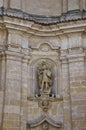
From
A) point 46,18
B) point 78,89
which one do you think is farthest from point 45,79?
point 46,18

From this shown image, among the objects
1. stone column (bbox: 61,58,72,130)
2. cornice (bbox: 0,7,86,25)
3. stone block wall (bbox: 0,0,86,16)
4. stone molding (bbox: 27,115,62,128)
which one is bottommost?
stone molding (bbox: 27,115,62,128)

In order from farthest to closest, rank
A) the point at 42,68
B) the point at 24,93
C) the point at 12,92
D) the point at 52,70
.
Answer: the point at 52,70 → the point at 42,68 → the point at 24,93 → the point at 12,92

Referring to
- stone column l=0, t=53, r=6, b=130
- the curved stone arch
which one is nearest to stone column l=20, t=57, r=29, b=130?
the curved stone arch

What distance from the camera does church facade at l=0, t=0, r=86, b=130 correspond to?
11.9 meters

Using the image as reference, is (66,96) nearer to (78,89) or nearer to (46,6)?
(78,89)

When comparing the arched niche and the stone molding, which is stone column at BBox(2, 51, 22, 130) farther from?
the arched niche

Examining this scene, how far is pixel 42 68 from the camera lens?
12.8 meters

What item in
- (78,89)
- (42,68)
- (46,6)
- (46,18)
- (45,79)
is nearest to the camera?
(78,89)

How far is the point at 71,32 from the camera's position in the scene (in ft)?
42.4

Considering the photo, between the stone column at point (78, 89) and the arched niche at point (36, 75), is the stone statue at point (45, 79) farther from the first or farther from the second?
the stone column at point (78, 89)

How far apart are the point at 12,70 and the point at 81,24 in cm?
344

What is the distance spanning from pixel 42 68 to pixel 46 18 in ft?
8.11

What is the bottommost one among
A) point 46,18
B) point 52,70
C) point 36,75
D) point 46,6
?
point 36,75

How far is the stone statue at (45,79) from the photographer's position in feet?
41.0
